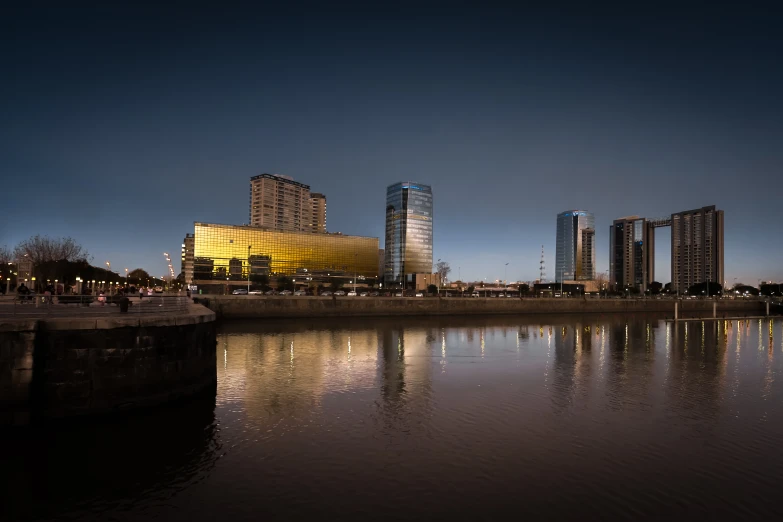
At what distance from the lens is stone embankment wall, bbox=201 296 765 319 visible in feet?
234

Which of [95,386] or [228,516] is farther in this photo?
[95,386]

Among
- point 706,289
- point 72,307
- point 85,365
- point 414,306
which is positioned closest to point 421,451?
point 85,365

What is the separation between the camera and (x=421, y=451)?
1556 cm

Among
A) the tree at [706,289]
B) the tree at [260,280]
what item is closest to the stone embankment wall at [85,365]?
the tree at [260,280]

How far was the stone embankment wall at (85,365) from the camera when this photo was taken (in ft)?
52.9

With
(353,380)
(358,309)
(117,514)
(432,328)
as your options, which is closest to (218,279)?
(358,309)

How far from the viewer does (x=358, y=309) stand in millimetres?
78500

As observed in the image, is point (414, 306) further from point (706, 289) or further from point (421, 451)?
point (706, 289)

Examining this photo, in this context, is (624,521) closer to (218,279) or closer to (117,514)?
(117,514)

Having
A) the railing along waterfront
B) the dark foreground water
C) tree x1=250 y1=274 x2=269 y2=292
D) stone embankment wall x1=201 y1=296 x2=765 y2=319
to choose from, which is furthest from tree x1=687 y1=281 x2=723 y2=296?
the railing along waterfront

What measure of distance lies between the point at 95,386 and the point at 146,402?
2000 mm

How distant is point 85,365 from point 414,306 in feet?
225

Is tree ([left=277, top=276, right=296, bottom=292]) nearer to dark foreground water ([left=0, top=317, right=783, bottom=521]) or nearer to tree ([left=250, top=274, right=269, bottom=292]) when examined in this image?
tree ([left=250, top=274, right=269, bottom=292])

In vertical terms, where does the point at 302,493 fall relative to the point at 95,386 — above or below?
below
